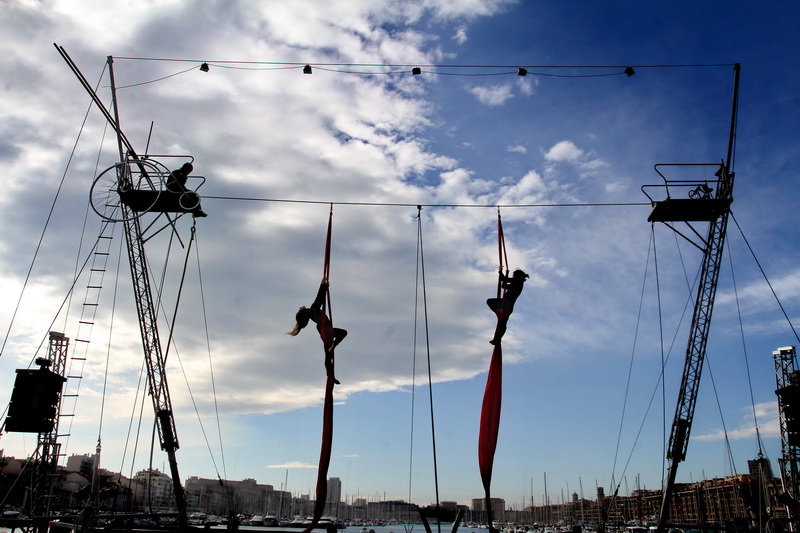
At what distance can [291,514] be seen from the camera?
6629 inches

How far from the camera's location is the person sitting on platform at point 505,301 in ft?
35.0

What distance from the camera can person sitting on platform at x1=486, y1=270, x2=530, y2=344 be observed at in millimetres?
10680

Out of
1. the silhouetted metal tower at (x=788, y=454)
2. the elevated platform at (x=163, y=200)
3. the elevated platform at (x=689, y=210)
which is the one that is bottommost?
the silhouetted metal tower at (x=788, y=454)

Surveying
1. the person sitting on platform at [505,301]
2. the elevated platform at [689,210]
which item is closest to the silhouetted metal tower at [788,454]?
the elevated platform at [689,210]

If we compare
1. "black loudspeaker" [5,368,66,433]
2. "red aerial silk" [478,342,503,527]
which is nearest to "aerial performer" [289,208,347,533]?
"red aerial silk" [478,342,503,527]

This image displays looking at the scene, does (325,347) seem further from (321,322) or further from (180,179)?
(180,179)

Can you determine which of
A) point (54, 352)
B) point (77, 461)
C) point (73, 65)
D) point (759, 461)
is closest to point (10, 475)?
point (77, 461)

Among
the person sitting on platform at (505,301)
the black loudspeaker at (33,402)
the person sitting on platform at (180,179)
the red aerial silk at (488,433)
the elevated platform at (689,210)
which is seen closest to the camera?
the red aerial silk at (488,433)

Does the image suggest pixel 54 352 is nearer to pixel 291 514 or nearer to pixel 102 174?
pixel 102 174

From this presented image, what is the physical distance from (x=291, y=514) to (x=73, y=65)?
173 meters

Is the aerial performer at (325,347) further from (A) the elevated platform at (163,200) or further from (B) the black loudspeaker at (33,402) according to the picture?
(B) the black loudspeaker at (33,402)

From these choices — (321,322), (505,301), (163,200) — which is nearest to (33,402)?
(163,200)

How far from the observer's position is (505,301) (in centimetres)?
1143

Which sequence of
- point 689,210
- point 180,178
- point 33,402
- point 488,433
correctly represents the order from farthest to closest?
point 689,210 < point 180,178 < point 33,402 < point 488,433
